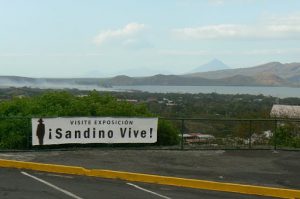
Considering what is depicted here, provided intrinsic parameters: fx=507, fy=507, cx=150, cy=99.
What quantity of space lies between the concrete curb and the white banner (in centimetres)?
242

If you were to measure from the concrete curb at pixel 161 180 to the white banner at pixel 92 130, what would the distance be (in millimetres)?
2420

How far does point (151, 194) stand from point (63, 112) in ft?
26.1

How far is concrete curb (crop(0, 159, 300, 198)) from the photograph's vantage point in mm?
10766

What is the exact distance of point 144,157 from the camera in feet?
48.6

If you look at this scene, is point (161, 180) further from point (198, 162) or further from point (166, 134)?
point (166, 134)

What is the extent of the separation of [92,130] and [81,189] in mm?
5530

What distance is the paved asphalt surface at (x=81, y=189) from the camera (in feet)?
32.3

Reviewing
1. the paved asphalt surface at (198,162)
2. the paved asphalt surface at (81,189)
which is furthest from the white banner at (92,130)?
the paved asphalt surface at (81,189)

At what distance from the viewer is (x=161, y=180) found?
454 inches

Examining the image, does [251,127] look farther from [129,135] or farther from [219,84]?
[219,84]

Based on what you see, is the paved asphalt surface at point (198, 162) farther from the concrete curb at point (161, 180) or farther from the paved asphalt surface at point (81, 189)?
the paved asphalt surface at point (81, 189)

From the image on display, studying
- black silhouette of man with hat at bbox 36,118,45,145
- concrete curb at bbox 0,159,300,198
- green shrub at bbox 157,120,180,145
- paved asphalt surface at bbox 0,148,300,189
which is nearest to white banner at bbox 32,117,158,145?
black silhouette of man with hat at bbox 36,118,45,145

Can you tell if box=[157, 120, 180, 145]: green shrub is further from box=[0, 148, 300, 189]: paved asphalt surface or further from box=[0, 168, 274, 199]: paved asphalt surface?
box=[0, 168, 274, 199]: paved asphalt surface

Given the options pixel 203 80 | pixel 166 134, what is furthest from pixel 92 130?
pixel 203 80
